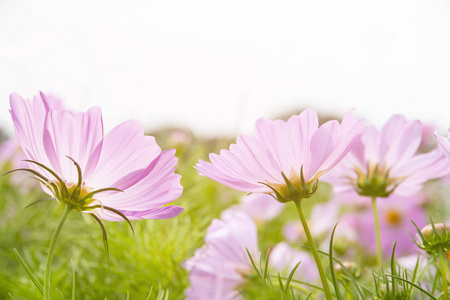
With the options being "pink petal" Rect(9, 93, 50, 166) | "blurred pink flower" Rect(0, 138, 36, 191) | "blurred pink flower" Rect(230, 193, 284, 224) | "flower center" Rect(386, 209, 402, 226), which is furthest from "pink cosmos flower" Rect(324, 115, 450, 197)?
"flower center" Rect(386, 209, 402, 226)

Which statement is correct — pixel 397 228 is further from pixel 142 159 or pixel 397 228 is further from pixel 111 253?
pixel 142 159

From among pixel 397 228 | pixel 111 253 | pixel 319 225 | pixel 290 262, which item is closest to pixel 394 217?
pixel 397 228

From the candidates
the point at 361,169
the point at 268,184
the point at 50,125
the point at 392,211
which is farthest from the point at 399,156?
the point at 392,211

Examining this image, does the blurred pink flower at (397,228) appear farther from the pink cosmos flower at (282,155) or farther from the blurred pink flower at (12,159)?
the blurred pink flower at (12,159)

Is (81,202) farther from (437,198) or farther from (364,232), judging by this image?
(437,198)

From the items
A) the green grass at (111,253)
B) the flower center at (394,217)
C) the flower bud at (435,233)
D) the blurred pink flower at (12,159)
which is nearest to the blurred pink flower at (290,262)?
the green grass at (111,253)
